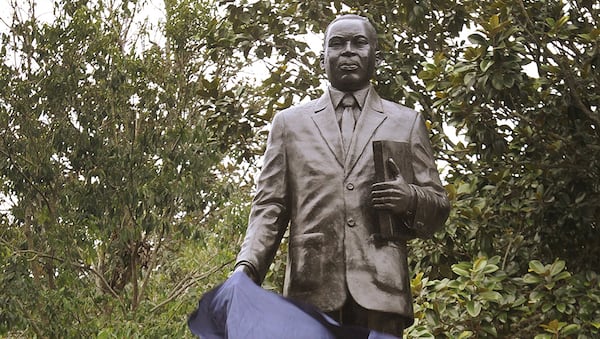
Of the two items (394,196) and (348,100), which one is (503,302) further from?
(394,196)

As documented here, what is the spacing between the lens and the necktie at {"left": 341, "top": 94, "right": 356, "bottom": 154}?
3.85 metres

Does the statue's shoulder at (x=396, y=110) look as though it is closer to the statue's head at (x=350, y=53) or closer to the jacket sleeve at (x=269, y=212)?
the statue's head at (x=350, y=53)

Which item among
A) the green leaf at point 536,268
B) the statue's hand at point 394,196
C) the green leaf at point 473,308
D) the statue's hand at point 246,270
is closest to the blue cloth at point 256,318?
the statue's hand at point 246,270

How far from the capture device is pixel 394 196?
3590 mm

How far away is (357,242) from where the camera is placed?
12.0ft

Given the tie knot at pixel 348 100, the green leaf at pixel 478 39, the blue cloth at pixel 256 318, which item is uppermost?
the green leaf at pixel 478 39

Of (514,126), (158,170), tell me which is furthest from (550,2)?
(158,170)

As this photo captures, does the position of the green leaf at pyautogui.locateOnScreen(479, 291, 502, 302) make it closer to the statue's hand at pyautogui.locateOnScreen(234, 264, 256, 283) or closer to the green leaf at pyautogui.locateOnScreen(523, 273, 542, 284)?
the green leaf at pyautogui.locateOnScreen(523, 273, 542, 284)

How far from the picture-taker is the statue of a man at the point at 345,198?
361 centimetres

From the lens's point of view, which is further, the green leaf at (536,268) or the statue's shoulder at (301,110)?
the green leaf at (536,268)

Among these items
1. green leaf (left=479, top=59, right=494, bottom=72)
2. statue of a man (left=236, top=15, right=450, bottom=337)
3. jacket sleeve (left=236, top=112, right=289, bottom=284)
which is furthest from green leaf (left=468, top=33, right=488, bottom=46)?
jacket sleeve (left=236, top=112, right=289, bottom=284)

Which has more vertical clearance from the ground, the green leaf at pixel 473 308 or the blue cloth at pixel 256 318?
the blue cloth at pixel 256 318

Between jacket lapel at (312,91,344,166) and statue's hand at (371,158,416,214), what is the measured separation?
9.0 inches

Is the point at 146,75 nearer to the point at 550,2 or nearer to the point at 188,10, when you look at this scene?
the point at 188,10
